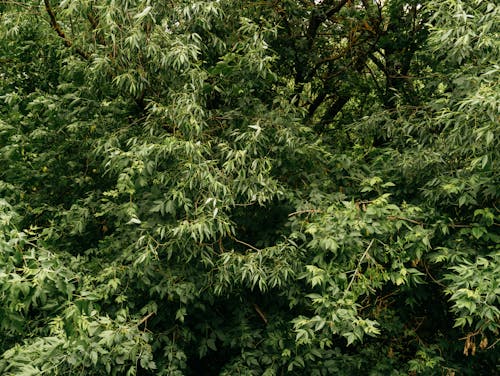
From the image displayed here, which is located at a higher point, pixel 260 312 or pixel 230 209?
pixel 230 209

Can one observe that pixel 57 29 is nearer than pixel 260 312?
No

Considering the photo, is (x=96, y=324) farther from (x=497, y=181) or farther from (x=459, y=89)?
(x=459, y=89)

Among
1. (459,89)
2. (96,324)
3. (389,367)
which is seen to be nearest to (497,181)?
(459,89)

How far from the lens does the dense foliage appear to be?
3998 millimetres

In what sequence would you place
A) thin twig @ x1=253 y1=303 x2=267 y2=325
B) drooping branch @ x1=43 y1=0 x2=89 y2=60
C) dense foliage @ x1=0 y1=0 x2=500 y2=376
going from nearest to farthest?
dense foliage @ x1=0 y1=0 x2=500 y2=376, thin twig @ x1=253 y1=303 x2=267 y2=325, drooping branch @ x1=43 y1=0 x2=89 y2=60

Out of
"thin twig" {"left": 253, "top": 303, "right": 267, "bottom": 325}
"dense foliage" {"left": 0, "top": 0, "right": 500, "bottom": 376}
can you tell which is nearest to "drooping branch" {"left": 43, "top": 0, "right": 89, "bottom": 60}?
"dense foliage" {"left": 0, "top": 0, "right": 500, "bottom": 376}

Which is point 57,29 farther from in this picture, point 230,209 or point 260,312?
point 260,312

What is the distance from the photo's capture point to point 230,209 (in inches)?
174

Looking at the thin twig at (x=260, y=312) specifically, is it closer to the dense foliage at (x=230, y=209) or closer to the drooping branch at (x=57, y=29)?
the dense foliage at (x=230, y=209)

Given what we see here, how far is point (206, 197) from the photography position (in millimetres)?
4223

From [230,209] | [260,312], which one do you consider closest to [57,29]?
[230,209]

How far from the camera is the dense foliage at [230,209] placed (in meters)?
4.00

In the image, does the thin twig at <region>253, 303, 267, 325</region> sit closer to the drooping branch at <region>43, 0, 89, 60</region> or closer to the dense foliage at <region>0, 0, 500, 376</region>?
the dense foliage at <region>0, 0, 500, 376</region>

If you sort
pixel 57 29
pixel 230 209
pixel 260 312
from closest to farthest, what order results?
pixel 230 209 → pixel 260 312 → pixel 57 29
